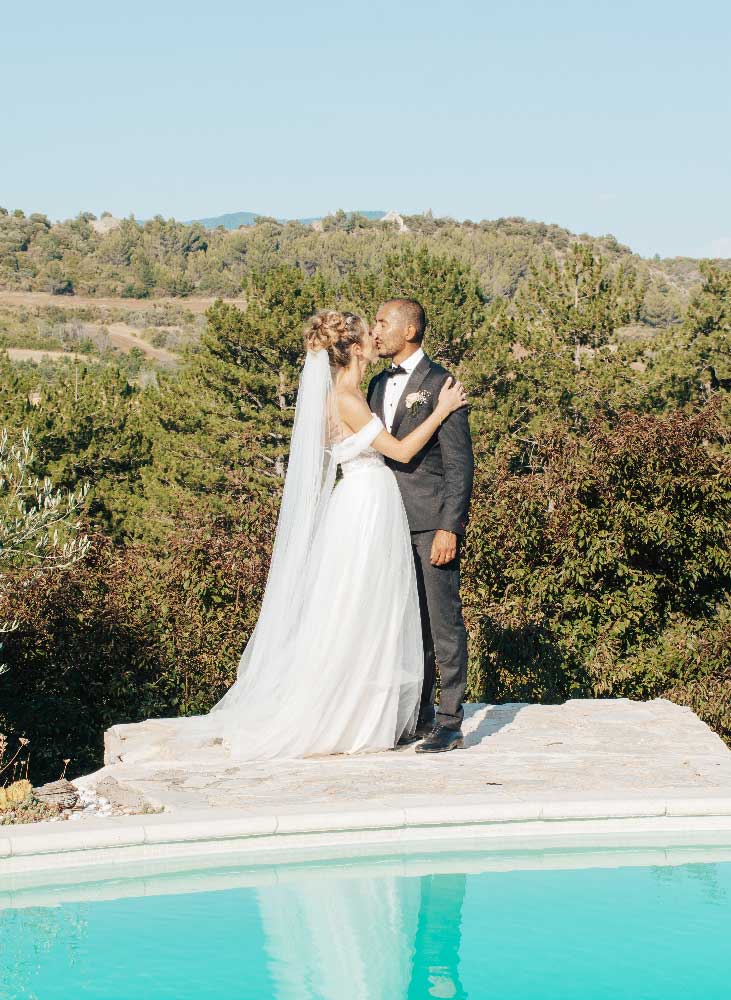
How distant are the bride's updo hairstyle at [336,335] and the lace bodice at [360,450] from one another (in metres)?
0.33

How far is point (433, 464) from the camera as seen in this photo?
5.72m

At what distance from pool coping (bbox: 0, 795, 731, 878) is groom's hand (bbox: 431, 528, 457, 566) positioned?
1.18m

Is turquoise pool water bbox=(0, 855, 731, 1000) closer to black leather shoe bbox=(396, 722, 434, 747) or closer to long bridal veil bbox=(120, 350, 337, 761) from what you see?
black leather shoe bbox=(396, 722, 434, 747)

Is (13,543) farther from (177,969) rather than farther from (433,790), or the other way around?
(177,969)

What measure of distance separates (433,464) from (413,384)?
39 cm

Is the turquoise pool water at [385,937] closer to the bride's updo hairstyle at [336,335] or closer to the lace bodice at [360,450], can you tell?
the lace bodice at [360,450]

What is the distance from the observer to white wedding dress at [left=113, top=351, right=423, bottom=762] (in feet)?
18.4

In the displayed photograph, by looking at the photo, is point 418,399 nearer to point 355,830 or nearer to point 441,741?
point 441,741

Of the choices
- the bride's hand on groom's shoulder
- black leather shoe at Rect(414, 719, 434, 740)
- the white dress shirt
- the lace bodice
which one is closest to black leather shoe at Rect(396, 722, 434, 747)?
black leather shoe at Rect(414, 719, 434, 740)

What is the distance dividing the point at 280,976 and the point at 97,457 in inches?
1013

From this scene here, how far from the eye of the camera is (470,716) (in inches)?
264

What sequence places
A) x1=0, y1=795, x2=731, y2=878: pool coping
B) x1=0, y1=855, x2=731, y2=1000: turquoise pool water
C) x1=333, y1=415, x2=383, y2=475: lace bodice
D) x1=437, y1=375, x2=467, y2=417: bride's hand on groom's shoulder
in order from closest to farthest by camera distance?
x1=0, y1=855, x2=731, y2=1000: turquoise pool water < x1=0, y1=795, x2=731, y2=878: pool coping < x1=437, y1=375, x2=467, y2=417: bride's hand on groom's shoulder < x1=333, y1=415, x2=383, y2=475: lace bodice

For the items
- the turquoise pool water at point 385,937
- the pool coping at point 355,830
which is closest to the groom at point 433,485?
the pool coping at point 355,830

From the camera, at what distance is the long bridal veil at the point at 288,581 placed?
5.68 metres
